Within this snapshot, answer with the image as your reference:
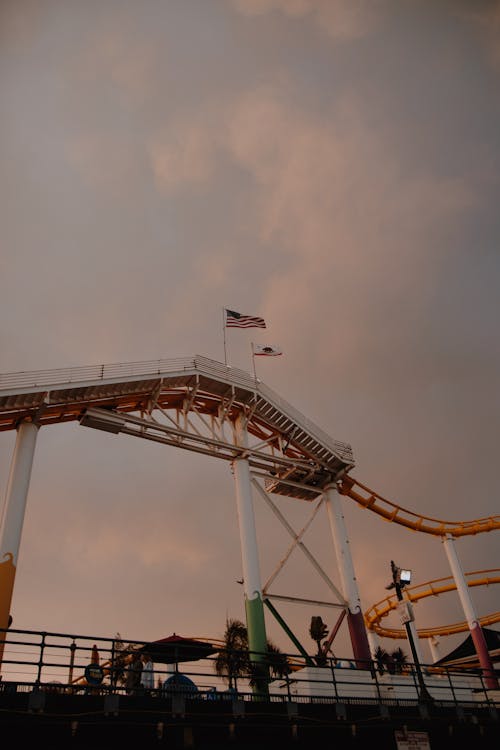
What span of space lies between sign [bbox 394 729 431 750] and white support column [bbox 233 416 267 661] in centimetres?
676

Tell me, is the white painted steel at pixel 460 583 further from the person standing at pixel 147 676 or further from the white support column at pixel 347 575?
the person standing at pixel 147 676

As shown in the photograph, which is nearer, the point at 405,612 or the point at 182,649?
the point at 182,649

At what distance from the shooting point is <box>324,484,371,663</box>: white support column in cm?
2773

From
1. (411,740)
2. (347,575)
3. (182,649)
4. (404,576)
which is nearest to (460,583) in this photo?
(347,575)

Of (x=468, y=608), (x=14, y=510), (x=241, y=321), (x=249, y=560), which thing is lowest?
(x=468, y=608)

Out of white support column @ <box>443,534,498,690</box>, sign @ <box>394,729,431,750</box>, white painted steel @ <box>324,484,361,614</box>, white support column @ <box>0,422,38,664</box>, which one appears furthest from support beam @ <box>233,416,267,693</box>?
white support column @ <box>443,534,498,690</box>

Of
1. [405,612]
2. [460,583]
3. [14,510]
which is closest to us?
[14,510]

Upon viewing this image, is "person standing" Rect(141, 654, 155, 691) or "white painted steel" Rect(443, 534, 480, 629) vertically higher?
"white painted steel" Rect(443, 534, 480, 629)

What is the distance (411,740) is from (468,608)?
22340mm

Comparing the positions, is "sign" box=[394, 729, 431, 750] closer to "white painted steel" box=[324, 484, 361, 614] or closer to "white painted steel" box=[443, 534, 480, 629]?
"white painted steel" box=[324, 484, 361, 614]

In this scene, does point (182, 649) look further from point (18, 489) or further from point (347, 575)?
point (347, 575)

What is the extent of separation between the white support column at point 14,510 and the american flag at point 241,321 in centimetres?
1297

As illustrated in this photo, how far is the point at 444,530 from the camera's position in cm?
4156

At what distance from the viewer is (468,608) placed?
37906 millimetres
